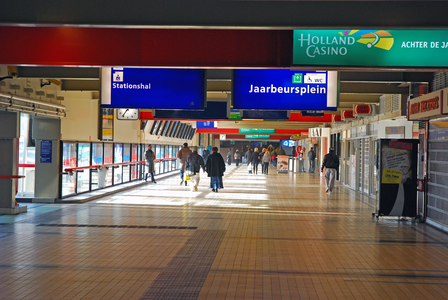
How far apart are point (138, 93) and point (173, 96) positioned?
0.61 m

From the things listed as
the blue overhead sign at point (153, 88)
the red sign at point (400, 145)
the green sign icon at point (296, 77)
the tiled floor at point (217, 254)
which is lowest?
the tiled floor at point (217, 254)

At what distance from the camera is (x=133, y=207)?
1079 cm

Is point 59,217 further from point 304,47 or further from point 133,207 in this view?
point 304,47

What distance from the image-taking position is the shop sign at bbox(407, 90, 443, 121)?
7.75 m

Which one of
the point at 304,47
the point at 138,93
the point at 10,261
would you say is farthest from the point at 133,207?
the point at 304,47

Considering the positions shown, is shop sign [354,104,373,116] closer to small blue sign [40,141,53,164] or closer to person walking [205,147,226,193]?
person walking [205,147,226,193]

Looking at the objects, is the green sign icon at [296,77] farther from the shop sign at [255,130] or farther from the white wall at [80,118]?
the shop sign at [255,130]

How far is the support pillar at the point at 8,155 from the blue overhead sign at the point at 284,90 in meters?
5.10

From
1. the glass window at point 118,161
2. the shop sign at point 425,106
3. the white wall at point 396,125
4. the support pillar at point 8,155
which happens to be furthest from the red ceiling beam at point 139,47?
the glass window at point 118,161

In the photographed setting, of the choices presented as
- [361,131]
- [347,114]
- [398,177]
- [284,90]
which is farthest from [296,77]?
[347,114]

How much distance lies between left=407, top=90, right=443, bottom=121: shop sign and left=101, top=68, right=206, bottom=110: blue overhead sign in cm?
401

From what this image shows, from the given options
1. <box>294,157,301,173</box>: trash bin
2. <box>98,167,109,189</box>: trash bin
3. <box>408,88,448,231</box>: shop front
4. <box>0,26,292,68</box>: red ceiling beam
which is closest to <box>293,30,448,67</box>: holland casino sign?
<box>0,26,292,68</box>: red ceiling beam

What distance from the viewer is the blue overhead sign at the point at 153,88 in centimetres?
757

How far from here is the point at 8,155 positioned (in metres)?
9.58
